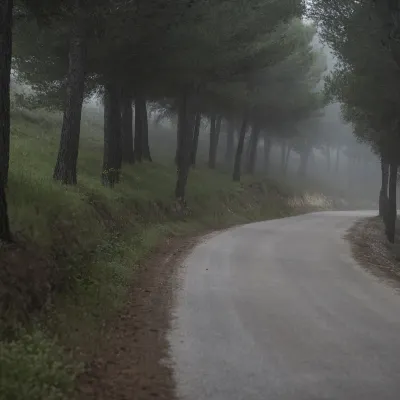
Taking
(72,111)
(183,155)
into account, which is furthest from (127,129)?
(72,111)

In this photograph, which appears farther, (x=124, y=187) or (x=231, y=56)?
(x=231, y=56)

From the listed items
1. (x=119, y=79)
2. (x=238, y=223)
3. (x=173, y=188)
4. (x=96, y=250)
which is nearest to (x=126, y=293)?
(x=96, y=250)

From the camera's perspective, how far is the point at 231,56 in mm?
20578

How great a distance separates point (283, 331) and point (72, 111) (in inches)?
344

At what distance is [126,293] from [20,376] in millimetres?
4466

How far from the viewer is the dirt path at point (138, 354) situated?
206 inches

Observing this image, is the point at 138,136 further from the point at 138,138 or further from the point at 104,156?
the point at 104,156

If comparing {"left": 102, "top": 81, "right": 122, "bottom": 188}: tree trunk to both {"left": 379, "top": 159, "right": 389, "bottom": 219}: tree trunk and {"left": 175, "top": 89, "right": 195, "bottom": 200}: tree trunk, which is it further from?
{"left": 379, "top": 159, "right": 389, "bottom": 219}: tree trunk

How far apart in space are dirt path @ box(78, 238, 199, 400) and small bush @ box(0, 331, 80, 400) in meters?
0.24

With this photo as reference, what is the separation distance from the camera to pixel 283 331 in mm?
7246

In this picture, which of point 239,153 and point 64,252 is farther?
point 239,153

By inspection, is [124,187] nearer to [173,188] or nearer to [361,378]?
[173,188]

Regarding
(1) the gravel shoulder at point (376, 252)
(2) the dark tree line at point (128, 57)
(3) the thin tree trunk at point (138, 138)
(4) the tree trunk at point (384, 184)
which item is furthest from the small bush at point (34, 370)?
(4) the tree trunk at point (384, 184)

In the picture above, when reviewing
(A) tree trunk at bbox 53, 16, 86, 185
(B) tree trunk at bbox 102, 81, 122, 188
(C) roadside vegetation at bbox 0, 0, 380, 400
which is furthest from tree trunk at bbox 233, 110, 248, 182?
(A) tree trunk at bbox 53, 16, 86, 185
